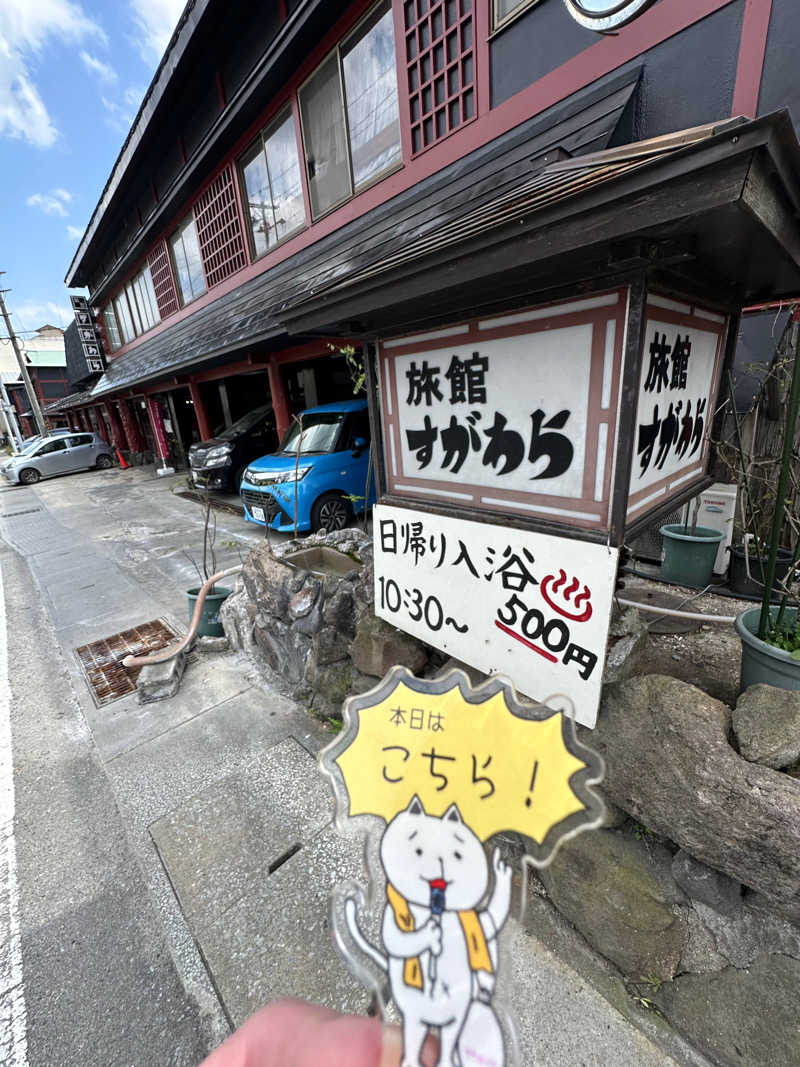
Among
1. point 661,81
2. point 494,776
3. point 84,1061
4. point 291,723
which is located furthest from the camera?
point 291,723

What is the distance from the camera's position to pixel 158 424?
16.2 meters

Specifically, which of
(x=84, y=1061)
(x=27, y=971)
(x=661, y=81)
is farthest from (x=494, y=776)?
(x=661, y=81)

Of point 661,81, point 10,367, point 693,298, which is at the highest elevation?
point 10,367

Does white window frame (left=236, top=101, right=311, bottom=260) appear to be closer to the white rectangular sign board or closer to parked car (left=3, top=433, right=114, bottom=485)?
the white rectangular sign board

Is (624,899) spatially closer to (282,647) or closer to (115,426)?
(282,647)

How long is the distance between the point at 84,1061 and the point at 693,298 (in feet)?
12.3

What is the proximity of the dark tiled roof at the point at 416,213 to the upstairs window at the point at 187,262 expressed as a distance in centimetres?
311

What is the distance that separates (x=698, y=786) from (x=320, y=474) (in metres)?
5.71

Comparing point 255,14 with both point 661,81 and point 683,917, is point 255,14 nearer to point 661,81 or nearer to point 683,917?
point 661,81

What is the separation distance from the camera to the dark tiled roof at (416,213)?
3.09 meters

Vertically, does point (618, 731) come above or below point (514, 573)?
below

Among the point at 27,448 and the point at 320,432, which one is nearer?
the point at 320,432

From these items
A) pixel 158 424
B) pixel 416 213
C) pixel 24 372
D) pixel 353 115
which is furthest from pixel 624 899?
pixel 24 372

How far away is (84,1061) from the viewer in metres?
1.68
